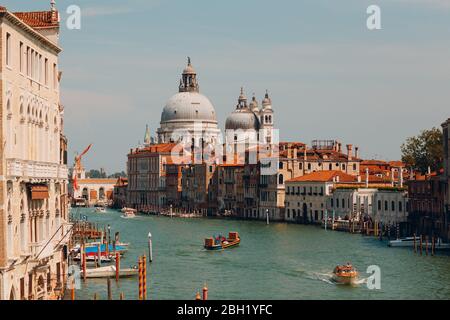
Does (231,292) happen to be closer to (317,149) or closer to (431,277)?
(431,277)

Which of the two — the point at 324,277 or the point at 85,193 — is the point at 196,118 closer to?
the point at 85,193

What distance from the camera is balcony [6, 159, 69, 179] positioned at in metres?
16.6

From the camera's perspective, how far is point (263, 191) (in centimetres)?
7419

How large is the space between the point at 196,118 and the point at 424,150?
54.0 m

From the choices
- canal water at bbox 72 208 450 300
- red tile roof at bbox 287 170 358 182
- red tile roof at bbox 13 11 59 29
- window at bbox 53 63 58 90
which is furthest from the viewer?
red tile roof at bbox 287 170 358 182

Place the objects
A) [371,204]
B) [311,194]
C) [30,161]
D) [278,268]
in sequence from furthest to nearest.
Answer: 1. [311,194]
2. [371,204]
3. [278,268]
4. [30,161]

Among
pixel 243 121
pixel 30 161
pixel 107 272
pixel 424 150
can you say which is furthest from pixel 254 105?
pixel 30 161

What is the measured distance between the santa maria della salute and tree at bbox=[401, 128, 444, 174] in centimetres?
4308

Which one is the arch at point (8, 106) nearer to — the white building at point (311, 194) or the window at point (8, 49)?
the window at point (8, 49)

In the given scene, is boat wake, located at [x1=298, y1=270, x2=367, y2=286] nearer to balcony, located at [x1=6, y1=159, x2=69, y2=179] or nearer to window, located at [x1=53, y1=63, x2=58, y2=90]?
balcony, located at [x1=6, y1=159, x2=69, y2=179]

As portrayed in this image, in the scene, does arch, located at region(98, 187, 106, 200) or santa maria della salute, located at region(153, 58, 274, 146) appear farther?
arch, located at region(98, 187, 106, 200)

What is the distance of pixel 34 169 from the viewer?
18344 millimetres

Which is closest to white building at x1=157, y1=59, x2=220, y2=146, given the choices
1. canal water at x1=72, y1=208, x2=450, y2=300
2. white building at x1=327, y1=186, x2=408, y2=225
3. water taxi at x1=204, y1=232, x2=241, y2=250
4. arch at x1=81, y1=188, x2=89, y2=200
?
arch at x1=81, y1=188, x2=89, y2=200
